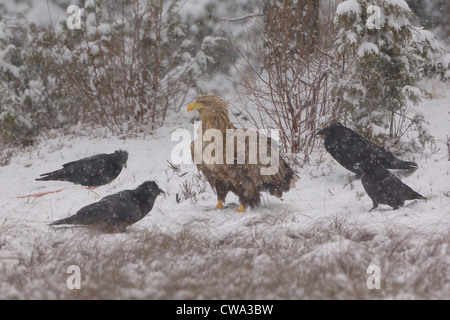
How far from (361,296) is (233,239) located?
139 centimetres

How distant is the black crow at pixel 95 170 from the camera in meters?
6.89

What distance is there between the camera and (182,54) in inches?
Answer: 479

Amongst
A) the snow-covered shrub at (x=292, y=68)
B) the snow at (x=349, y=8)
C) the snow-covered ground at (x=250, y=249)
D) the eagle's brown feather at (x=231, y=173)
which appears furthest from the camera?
the snow-covered shrub at (x=292, y=68)

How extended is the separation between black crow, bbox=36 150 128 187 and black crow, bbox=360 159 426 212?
3484 millimetres

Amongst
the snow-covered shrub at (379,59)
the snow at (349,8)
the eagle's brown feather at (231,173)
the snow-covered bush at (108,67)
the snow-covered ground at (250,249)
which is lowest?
the snow-covered ground at (250,249)

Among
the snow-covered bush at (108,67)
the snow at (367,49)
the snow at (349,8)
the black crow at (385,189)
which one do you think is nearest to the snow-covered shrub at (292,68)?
the snow at (367,49)

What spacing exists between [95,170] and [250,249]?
3.72 metres

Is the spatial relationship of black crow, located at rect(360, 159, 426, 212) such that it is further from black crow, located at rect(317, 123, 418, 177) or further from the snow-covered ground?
black crow, located at rect(317, 123, 418, 177)

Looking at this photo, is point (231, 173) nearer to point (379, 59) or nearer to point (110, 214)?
point (110, 214)

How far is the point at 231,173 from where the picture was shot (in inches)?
209

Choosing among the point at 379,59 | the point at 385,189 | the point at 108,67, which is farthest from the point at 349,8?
the point at 108,67

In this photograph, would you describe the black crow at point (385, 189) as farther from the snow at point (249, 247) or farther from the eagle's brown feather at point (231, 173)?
the eagle's brown feather at point (231, 173)

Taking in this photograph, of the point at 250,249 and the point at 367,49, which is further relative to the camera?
the point at 367,49

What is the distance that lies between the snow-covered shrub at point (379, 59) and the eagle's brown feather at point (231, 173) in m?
2.49
